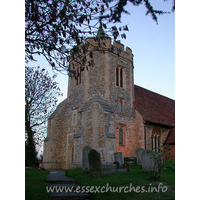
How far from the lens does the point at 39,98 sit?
16.7 metres

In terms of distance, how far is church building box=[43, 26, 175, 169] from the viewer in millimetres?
13719

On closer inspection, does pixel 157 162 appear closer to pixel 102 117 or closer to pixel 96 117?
pixel 102 117

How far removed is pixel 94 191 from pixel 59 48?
13.0 feet

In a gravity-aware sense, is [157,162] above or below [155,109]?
below

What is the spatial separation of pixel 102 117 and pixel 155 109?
28.0ft

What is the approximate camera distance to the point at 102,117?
13688 mm

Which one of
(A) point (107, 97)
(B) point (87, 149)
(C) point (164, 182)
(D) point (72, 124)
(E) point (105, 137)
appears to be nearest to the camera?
(C) point (164, 182)

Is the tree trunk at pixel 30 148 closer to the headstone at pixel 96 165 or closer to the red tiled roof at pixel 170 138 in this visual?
the headstone at pixel 96 165

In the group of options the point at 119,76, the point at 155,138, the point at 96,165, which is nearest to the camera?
the point at 96,165

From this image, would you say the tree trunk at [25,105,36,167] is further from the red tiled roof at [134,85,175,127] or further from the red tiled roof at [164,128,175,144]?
the red tiled roof at [164,128,175,144]

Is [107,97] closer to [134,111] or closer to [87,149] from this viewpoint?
[134,111]

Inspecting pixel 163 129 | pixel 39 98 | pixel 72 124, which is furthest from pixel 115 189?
pixel 163 129

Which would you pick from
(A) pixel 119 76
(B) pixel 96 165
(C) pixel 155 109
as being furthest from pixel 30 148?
(C) pixel 155 109

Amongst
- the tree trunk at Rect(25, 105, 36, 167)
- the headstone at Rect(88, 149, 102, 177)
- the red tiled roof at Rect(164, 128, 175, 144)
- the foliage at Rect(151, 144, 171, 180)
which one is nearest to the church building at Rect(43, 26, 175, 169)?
the red tiled roof at Rect(164, 128, 175, 144)
